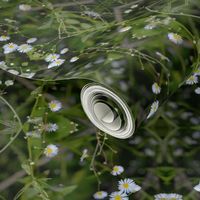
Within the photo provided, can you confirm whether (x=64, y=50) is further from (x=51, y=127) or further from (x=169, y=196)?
(x=169, y=196)

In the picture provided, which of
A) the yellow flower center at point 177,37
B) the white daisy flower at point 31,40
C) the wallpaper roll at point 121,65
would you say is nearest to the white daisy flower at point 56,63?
the wallpaper roll at point 121,65

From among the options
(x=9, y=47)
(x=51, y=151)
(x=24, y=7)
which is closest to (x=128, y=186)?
(x=51, y=151)

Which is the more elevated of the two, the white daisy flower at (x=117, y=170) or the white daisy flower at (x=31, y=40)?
the white daisy flower at (x=31, y=40)

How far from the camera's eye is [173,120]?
87 centimetres

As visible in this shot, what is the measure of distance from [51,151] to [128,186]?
0.15m

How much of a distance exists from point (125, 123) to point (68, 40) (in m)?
0.26

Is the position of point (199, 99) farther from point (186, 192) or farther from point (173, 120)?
point (186, 192)

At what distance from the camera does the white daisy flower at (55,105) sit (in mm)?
868

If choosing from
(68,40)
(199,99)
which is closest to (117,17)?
(68,40)

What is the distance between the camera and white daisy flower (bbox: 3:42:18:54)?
880mm

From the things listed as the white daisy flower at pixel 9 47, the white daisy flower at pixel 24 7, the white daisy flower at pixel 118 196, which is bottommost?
the white daisy flower at pixel 118 196

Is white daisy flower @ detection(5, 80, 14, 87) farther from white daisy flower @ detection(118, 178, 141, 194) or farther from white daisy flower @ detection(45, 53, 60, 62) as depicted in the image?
white daisy flower @ detection(118, 178, 141, 194)

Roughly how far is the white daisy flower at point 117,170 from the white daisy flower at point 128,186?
0.7 inches

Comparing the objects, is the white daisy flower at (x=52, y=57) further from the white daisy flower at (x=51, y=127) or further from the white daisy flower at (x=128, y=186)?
the white daisy flower at (x=128, y=186)
